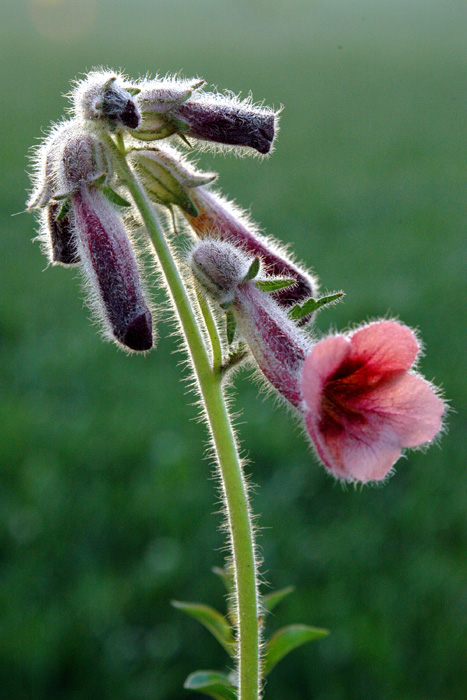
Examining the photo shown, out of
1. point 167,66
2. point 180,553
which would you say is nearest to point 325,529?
point 180,553

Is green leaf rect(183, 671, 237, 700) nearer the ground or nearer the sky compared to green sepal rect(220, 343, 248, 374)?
nearer the ground

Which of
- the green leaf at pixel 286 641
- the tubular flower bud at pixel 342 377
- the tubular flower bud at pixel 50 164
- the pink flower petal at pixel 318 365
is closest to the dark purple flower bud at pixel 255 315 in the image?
the tubular flower bud at pixel 342 377

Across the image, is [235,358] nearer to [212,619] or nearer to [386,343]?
[386,343]

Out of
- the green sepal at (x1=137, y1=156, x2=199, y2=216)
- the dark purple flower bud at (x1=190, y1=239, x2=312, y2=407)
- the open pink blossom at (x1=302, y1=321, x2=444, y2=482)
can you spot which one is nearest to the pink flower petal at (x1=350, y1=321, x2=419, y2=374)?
the open pink blossom at (x1=302, y1=321, x2=444, y2=482)

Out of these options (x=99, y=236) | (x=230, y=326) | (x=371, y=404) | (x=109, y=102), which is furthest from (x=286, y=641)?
(x=109, y=102)

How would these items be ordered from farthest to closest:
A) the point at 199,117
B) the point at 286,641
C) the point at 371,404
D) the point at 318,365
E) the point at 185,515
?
the point at 185,515 < the point at 286,641 < the point at 199,117 < the point at 371,404 < the point at 318,365

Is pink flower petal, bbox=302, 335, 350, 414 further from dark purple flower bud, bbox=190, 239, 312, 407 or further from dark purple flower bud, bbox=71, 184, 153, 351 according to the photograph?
dark purple flower bud, bbox=71, 184, 153, 351

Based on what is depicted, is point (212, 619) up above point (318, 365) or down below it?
below
